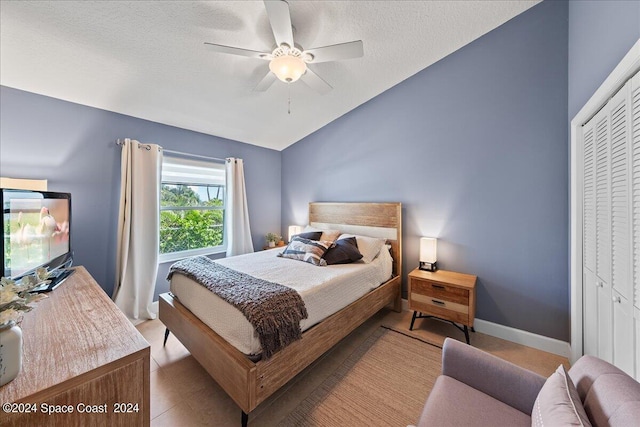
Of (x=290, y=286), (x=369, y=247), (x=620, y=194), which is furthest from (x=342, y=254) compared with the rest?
(x=620, y=194)

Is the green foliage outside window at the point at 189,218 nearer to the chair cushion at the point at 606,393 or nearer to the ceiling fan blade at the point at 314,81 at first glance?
the ceiling fan blade at the point at 314,81

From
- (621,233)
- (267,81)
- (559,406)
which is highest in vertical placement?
(267,81)

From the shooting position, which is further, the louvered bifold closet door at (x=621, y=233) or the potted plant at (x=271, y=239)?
the potted plant at (x=271, y=239)

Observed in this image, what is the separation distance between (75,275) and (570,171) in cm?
409

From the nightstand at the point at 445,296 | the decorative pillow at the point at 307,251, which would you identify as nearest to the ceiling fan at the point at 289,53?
the decorative pillow at the point at 307,251

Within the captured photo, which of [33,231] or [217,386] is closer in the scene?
[33,231]

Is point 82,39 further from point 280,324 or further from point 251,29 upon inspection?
point 280,324

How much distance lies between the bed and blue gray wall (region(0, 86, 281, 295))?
1108 mm

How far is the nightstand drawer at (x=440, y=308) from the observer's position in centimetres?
227

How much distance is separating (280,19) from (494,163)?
2352mm

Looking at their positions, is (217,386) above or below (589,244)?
below

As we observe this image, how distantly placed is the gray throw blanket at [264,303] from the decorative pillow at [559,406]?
122cm

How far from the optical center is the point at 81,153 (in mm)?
2465

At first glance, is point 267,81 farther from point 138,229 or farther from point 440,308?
point 440,308
